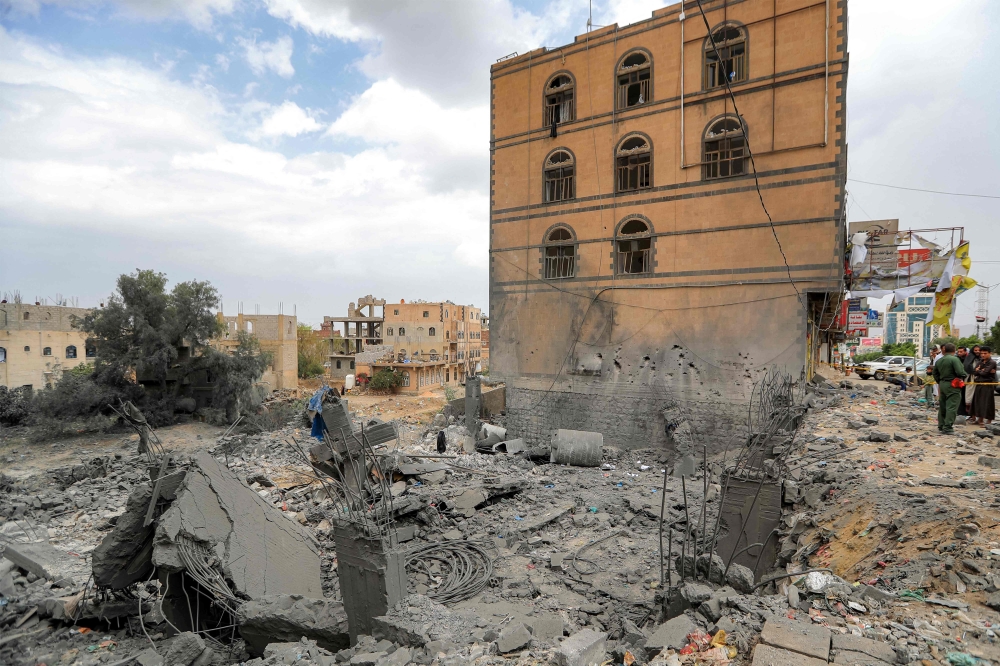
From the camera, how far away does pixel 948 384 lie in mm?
8484

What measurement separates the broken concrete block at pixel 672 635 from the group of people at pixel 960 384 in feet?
24.9

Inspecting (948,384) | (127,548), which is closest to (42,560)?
(127,548)

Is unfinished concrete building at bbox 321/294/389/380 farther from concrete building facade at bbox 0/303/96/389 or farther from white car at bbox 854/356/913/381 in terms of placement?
white car at bbox 854/356/913/381

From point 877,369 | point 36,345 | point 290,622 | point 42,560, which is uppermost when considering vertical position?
point 36,345

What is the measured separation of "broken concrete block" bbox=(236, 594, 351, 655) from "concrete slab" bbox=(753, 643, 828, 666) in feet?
13.1

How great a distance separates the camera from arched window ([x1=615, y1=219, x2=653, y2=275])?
1619 centimetres

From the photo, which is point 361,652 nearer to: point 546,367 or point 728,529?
point 728,529

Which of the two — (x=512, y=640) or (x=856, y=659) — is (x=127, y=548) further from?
(x=856, y=659)

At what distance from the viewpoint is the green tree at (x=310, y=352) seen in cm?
5231

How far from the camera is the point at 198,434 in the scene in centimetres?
2428

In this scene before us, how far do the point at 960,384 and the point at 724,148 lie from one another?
9.27 metres

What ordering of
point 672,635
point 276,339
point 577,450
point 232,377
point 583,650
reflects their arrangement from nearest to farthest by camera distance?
point 583,650
point 672,635
point 577,450
point 232,377
point 276,339

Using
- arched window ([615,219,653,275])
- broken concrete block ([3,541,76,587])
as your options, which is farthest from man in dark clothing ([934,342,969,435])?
broken concrete block ([3,541,76,587])

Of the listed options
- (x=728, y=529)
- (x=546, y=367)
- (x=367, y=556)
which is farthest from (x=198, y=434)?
(x=728, y=529)
